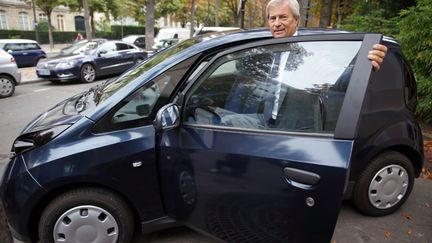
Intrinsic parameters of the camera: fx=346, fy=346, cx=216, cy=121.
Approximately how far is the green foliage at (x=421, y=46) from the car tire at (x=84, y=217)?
5.02 metres

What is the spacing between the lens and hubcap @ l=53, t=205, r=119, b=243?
96.0 inches

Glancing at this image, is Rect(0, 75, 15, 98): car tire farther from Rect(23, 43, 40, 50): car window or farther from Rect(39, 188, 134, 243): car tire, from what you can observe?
Rect(23, 43, 40, 50): car window

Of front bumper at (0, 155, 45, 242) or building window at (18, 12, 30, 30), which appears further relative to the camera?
building window at (18, 12, 30, 30)

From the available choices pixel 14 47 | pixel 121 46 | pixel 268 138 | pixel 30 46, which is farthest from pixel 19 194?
pixel 30 46

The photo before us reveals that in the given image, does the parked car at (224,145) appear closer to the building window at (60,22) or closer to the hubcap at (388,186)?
the hubcap at (388,186)

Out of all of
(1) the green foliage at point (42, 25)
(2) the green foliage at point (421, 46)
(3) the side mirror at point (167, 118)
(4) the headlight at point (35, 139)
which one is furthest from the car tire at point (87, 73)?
(1) the green foliage at point (42, 25)

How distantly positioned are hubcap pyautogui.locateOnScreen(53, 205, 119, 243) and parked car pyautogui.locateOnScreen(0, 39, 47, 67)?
15.3 meters

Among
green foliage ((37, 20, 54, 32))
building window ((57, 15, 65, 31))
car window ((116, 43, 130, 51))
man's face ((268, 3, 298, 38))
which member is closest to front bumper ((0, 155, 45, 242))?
man's face ((268, 3, 298, 38))

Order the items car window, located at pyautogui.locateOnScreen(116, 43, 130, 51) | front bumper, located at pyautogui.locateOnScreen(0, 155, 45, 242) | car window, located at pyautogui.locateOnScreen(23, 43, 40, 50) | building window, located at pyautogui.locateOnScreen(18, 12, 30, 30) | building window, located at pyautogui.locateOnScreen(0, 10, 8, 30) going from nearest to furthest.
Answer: front bumper, located at pyautogui.locateOnScreen(0, 155, 45, 242)
car window, located at pyautogui.locateOnScreen(116, 43, 130, 51)
car window, located at pyautogui.locateOnScreen(23, 43, 40, 50)
building window, located at pyautogui.locateOnScreen(0, 10, 8, 30)
building window, located at pyautogui.locateOnScreen(18, 12, 30, 30)

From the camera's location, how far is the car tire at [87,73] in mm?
11375

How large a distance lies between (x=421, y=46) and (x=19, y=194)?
582cm

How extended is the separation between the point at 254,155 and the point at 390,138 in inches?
60.6

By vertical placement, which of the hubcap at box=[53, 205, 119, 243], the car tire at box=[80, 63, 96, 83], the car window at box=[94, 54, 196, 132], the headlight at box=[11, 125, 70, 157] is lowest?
the car tire at box=[80, 63, 96, 83]

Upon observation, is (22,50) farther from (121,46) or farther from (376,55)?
(376,55)
